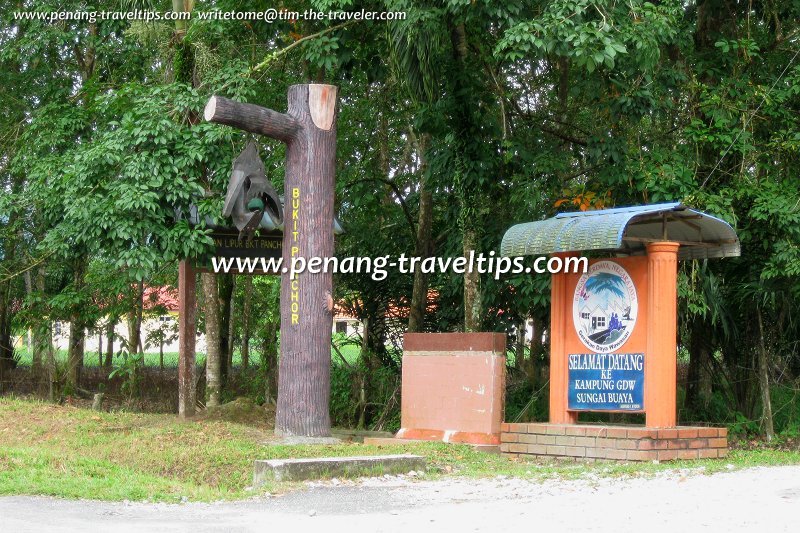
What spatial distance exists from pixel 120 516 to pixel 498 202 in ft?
33.0

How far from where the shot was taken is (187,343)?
15.3 metres

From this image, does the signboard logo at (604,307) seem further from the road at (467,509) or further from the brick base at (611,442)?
the road at (467,509)

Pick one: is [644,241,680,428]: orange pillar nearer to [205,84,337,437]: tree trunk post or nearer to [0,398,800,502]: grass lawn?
[0,398,800,502]: grass lawn

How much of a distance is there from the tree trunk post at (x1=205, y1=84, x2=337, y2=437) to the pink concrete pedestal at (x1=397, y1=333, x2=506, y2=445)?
1.11m

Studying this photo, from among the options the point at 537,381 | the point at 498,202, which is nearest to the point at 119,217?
the point at 498,202

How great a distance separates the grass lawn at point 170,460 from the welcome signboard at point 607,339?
0.91 metres

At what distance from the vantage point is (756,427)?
15.9 meters

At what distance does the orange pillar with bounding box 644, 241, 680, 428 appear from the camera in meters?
11.4

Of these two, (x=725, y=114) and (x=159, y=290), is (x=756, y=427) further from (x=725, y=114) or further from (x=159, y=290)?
(x=159, y=290)

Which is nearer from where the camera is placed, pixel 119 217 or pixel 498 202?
pixel 119 217

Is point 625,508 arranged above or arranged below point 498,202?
below

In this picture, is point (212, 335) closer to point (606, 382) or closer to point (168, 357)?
point (606, 382)

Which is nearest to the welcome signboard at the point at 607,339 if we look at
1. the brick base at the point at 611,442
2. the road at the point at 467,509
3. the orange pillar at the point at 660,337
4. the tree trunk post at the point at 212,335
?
the orange pillar at the point at 660,337

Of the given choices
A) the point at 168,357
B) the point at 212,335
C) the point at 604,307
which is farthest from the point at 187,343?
the point at 168,357
